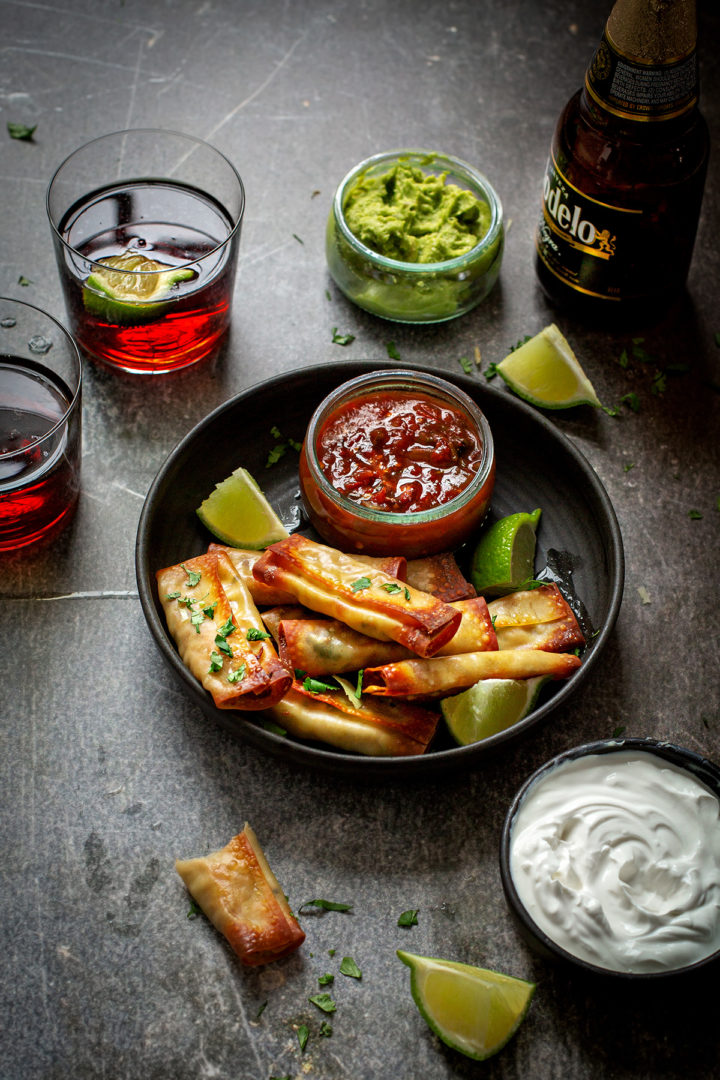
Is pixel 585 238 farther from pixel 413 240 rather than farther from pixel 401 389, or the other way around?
pixel 401 389

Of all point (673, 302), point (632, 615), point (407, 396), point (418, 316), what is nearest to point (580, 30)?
point (673, 302)

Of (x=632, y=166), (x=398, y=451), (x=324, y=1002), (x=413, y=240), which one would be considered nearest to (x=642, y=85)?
(x=632, y=166)

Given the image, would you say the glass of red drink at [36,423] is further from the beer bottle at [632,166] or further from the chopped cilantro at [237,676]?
the beer bottle at [632,166]

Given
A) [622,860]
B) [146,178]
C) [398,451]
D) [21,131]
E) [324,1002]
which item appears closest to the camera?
[622,860]

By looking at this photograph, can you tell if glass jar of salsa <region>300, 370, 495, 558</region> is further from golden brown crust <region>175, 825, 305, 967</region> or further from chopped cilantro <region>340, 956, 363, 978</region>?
chopped cilantro <region>340, 956, 363, 978</region>

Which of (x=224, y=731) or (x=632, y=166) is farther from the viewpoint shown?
(x=632, y=166)

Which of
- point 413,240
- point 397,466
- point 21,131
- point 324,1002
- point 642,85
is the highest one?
point 642,85

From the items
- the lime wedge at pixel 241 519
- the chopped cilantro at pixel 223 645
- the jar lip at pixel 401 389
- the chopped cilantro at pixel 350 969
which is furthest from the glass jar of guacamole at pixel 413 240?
the chopped cilantro at pixel 350 969
